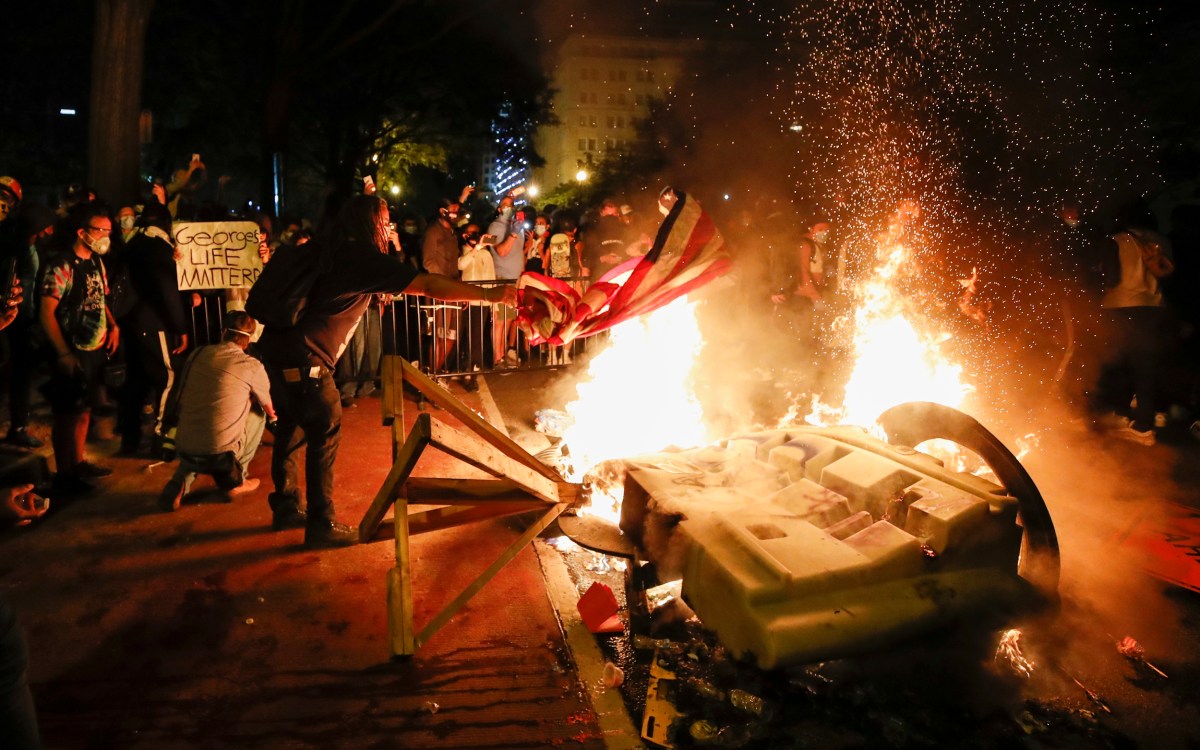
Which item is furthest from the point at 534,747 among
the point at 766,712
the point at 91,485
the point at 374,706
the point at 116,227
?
the point at 116,227

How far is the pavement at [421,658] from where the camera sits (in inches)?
135

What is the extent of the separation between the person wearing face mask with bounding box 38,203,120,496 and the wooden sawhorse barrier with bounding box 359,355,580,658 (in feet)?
10.3

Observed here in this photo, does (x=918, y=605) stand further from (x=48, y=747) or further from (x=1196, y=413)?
(x=1196, y=413)

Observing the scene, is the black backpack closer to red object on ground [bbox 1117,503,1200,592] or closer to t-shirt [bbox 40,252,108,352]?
t-shirt [bbox 40,252,108,352]

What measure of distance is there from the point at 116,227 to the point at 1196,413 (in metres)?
13.7

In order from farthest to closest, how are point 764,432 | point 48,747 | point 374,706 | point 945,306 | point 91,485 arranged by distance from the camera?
1. point 945,306
2. point 91,485
3. point 764,432
4. point 374,706
5. point 48,747

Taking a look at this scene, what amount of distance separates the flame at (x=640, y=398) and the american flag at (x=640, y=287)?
1.34 feet

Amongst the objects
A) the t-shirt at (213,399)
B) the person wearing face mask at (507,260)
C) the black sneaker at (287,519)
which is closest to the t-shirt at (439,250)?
the person wearing face mask at (507,260)

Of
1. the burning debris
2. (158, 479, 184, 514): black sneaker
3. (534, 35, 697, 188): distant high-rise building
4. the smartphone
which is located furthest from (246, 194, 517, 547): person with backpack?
(534, 35, 697, 188): distant high-rise building

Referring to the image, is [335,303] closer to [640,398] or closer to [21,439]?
[640,398]

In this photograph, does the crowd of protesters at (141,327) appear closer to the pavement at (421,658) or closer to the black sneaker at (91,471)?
the black sneaker at (91,471)

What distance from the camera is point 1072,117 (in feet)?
54.5

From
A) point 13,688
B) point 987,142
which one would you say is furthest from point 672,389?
point 987,142

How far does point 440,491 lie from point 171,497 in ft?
9.08
